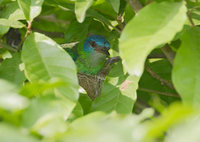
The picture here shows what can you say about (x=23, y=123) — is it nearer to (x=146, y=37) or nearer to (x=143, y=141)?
(x=143, y=141)

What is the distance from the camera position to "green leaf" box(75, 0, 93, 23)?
1.55 meters

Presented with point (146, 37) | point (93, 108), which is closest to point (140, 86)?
point (93, 108)

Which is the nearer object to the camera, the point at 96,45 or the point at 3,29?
the point at 3,29

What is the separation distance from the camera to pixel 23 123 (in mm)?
923

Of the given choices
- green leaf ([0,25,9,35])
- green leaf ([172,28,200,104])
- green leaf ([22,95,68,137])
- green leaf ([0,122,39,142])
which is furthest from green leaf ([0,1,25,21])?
green leaf ([0,122,39,142])

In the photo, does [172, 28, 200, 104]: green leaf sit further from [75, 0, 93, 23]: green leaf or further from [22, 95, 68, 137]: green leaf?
[22, 95, 68, 137]: green leaf

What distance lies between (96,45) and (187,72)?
1.99 metres

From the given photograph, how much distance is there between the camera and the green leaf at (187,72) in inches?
52.6

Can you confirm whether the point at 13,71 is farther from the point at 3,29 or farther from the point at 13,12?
the point at 13,12

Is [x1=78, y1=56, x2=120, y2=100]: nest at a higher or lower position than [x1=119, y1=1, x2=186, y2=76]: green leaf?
lower

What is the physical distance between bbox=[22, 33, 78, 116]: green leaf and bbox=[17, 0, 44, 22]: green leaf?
148 millimetres

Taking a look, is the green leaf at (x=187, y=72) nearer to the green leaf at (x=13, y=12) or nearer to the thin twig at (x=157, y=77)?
the thin twig at (x=157, y=77)

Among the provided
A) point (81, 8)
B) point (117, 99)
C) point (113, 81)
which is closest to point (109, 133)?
point (81, 8)

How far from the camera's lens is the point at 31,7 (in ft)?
5.58
